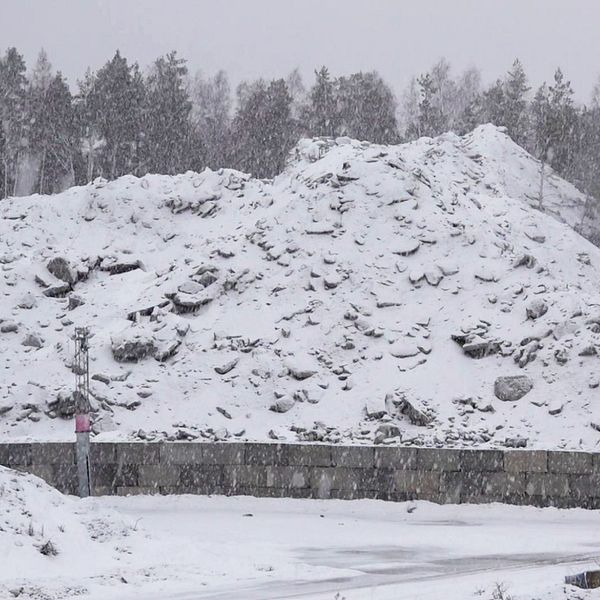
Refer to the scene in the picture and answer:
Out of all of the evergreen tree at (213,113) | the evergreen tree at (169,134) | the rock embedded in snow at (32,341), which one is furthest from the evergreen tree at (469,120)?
the rock embedded in snow at (32,341)

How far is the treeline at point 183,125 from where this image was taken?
56.8 metres

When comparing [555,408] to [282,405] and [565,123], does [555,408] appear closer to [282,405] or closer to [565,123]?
[282,405]

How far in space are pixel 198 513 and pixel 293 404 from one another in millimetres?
5614

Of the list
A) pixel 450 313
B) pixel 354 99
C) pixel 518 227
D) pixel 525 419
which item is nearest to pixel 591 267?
pixel 518 227

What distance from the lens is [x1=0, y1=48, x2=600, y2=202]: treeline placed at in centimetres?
5681

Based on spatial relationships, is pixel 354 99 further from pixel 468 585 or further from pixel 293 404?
pixel 468 585

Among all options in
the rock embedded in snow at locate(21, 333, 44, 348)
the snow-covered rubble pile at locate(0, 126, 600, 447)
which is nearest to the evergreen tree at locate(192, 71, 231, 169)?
the snow-covered rubble pile at locate(0, 126, 600, 447)

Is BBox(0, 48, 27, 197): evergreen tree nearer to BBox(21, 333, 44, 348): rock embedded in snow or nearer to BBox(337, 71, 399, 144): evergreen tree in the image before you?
BBox(337, 71, 399, 144): evergreen tree

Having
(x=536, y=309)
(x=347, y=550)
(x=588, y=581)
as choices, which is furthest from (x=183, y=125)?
(x=588, y=581)

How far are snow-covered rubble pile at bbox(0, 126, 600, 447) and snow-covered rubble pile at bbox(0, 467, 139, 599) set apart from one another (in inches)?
324

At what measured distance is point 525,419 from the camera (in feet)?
66.6

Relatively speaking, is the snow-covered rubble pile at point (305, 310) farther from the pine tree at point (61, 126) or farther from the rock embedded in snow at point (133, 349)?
the pine tree at point (61, 126)

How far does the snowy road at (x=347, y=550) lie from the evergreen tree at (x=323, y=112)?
47.4m

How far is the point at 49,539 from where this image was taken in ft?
33.4
